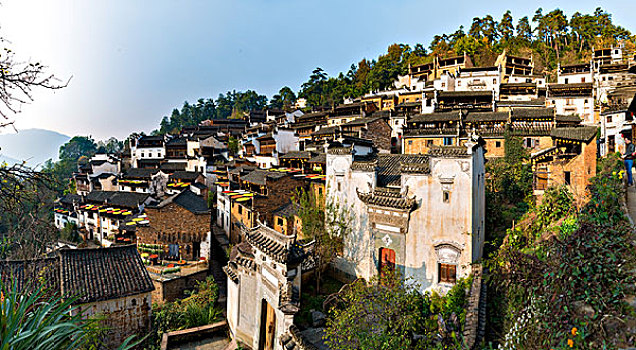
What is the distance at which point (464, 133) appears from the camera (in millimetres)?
27359

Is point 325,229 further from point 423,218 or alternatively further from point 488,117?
point 488,117

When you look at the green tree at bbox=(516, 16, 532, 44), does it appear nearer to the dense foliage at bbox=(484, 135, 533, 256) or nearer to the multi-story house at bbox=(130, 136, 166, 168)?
the dense foliage at bbox=(484, 135, 533, 256)

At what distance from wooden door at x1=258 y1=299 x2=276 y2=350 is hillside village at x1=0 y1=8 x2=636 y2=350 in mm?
57

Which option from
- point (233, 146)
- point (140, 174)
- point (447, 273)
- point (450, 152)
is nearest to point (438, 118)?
point (450, 152)

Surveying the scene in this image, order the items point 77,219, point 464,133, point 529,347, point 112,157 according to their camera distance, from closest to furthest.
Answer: point 529,347, point 464,133, point 77,219, point 112,157

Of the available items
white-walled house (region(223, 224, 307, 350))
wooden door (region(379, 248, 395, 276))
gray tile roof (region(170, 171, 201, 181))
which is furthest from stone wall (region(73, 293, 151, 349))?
gray tile roof (region(170, 171, 201, 181))

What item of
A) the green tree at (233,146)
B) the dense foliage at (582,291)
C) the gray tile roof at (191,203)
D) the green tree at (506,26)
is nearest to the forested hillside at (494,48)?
the green tree at (506,26)

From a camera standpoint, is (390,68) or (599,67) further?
(390,68)

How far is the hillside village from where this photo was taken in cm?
1166

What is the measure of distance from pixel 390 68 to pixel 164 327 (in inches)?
2170

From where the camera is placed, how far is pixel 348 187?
1652cm

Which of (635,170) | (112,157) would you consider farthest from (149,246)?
(112,157)

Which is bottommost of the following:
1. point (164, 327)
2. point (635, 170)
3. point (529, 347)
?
point (164, 327)

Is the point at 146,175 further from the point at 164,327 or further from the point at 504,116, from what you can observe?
the point at 504,116
